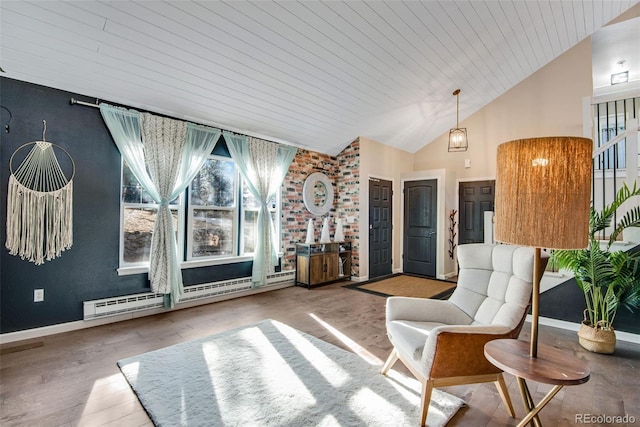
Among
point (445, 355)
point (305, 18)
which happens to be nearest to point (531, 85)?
point (305, 18)

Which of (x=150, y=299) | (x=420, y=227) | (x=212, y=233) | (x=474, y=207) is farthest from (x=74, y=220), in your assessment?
(x=474, y=207)

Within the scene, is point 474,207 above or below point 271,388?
above

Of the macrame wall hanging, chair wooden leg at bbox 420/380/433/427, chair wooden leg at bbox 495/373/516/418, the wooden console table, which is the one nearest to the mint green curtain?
the macrame wall hanging

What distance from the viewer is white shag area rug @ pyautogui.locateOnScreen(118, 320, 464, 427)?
187 centimetres

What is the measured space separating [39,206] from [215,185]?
195cm

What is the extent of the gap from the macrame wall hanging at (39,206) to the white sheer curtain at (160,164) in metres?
0.60

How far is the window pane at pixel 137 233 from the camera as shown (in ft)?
12.0

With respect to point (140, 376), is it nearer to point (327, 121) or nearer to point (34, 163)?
point (34, 163)

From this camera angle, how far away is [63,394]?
2.11 metres

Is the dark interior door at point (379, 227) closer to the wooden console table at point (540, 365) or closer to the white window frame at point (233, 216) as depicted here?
the white window frame at point (233, 216)

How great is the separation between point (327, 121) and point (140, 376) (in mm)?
4070

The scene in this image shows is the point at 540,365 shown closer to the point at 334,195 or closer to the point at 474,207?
the point at 334,195

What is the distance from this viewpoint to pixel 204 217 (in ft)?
14.3

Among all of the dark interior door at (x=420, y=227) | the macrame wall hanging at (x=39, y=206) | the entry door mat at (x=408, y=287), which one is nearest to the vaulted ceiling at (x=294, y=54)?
the macrame wall hanging at (x=39, y=206)
